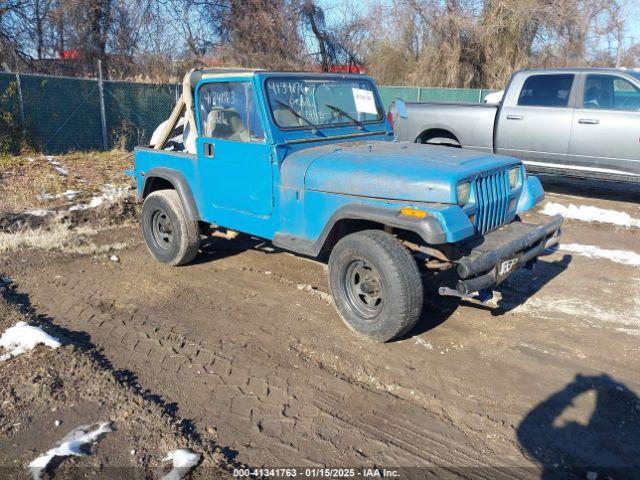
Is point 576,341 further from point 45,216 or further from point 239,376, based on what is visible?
point 45,216

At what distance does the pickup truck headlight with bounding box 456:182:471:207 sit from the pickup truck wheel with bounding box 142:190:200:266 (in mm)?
2814

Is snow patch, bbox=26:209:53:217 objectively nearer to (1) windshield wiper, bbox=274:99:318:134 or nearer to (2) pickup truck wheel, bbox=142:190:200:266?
(2) pickup truck wheel, bbox=142:190:200:266

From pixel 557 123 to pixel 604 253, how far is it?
2691 millimetres

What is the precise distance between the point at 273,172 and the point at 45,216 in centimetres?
435

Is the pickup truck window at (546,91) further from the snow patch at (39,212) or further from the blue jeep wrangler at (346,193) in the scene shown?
the snow patch at (39,212)

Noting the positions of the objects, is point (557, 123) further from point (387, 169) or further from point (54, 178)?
point (54, 178)

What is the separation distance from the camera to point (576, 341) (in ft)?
13.7

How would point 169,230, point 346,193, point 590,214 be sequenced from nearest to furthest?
point 346,193 → point 169,230 → point 590,214

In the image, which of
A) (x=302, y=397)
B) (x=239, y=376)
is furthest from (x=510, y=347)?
(x=239, y=376)

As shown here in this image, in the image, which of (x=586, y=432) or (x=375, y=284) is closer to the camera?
(x=586, y=432)

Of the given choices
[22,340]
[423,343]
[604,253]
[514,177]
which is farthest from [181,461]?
[604,253]

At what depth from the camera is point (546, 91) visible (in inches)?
331

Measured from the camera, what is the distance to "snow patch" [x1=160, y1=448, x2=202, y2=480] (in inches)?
105

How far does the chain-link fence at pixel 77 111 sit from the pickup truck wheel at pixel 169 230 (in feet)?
22.6
